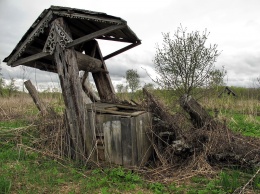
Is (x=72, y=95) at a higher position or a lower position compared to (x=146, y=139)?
higher

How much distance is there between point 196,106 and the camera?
5.11m

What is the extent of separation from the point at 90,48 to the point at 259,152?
465 cm

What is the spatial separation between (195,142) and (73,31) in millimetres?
3791

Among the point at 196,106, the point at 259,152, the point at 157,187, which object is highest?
the point at 196,106

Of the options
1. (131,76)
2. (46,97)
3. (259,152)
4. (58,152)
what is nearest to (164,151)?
(259,152)

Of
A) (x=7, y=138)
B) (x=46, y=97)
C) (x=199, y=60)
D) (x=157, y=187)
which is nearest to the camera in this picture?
(x=157, y=187)

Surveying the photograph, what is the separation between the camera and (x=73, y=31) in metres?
5.81

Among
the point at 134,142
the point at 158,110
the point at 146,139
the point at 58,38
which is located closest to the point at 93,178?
the point at 134,142

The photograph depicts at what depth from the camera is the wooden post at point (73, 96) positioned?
4547mm

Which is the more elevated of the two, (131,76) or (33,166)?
(131,76)

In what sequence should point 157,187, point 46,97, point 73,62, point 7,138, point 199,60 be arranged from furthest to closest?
1. point 199,60
2. point 46,97
3. point 7,138
4. point 73,62
5. point 157,187

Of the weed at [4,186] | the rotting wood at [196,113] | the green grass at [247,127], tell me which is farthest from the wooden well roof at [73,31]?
the green grass at [247,127]

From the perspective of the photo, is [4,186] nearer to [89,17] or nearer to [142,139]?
[142,139]

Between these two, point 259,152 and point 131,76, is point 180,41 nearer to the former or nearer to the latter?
Result: point 259,152
